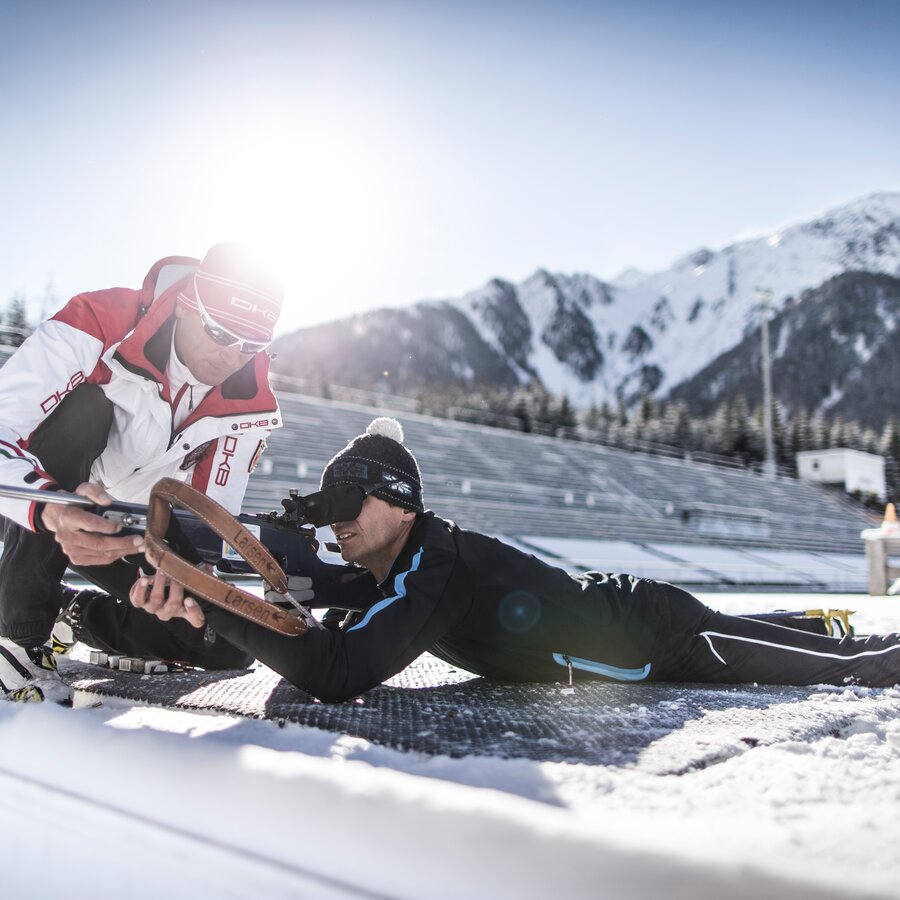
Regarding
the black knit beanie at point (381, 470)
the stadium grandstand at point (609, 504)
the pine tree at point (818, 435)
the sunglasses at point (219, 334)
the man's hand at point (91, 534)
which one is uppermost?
the pine tree at point (818, 435)

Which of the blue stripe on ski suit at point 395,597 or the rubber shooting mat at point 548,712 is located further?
the blue stripe on ski suit at point 395,597

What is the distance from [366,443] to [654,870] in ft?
4.06

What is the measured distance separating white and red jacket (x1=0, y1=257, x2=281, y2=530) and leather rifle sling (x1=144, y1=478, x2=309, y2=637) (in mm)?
312

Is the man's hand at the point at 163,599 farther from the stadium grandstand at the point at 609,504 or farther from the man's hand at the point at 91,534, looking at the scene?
the stadium grandstand at the point at 609,504

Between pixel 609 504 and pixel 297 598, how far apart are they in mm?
15639

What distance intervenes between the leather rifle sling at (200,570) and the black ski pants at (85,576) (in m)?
0.27

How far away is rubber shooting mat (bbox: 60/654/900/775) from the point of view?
105 cm

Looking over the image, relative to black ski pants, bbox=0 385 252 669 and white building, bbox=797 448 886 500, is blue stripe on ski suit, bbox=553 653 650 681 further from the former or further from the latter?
white building, bbox=797 448 886 500

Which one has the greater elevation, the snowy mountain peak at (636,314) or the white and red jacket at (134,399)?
the snowy mountain peak at (636,314)

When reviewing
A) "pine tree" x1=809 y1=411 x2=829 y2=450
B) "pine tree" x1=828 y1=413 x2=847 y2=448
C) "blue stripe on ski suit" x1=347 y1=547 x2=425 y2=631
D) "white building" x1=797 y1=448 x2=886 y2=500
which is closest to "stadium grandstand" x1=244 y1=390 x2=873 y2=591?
"white building" x1=797 y1=448 x2=886 y2=500

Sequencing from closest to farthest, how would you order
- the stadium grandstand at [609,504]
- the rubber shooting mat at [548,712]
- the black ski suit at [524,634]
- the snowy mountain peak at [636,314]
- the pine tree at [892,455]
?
1. the rubber shooting mat at [548,712]
2. the black ski suit at [524,634]
3. the stadium grandstand at [609,504]
4. the pine tree at [892,455]
5. the snowy mountain peak at [636,314]

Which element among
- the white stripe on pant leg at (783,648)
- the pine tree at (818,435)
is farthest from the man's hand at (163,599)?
the pine tree at (818,435)

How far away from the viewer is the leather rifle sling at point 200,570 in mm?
1165

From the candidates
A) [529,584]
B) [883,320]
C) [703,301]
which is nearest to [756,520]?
[529,584]
